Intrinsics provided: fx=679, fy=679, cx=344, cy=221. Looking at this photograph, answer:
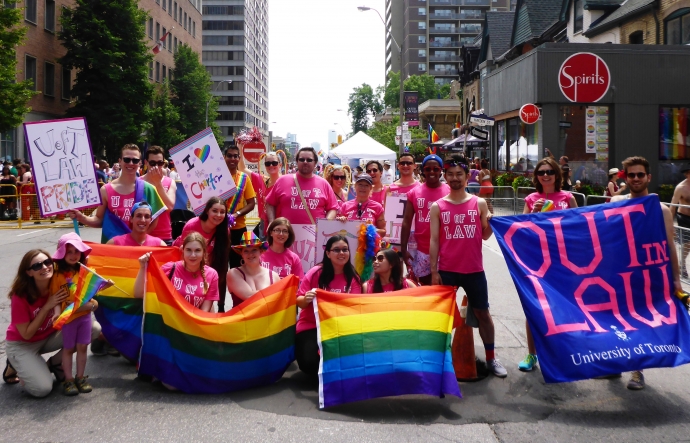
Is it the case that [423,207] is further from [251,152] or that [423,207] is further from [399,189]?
[251,152]

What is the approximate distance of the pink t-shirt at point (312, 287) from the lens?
18.6 ft

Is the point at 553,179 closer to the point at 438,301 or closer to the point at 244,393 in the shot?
the point at 438,301

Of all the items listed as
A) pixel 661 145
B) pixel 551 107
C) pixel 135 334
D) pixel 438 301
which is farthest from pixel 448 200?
pixel 661 145

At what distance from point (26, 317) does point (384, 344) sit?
276 cm

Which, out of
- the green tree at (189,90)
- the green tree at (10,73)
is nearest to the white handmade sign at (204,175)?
the green tree at (10,73)

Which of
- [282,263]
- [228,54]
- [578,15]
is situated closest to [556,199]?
[282,263]

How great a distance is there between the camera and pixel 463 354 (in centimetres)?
574

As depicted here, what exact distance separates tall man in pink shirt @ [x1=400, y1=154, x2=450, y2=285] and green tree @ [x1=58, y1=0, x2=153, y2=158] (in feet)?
123

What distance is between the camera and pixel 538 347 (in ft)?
16.9

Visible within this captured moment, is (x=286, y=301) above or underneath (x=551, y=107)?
underneath

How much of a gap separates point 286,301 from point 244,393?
80cm

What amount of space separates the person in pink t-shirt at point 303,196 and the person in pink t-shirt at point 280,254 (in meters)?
0.99

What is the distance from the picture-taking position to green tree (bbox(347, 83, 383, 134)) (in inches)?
5064

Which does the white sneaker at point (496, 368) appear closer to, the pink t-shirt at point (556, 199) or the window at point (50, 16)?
the pink t-shirt at point (556, 199)
